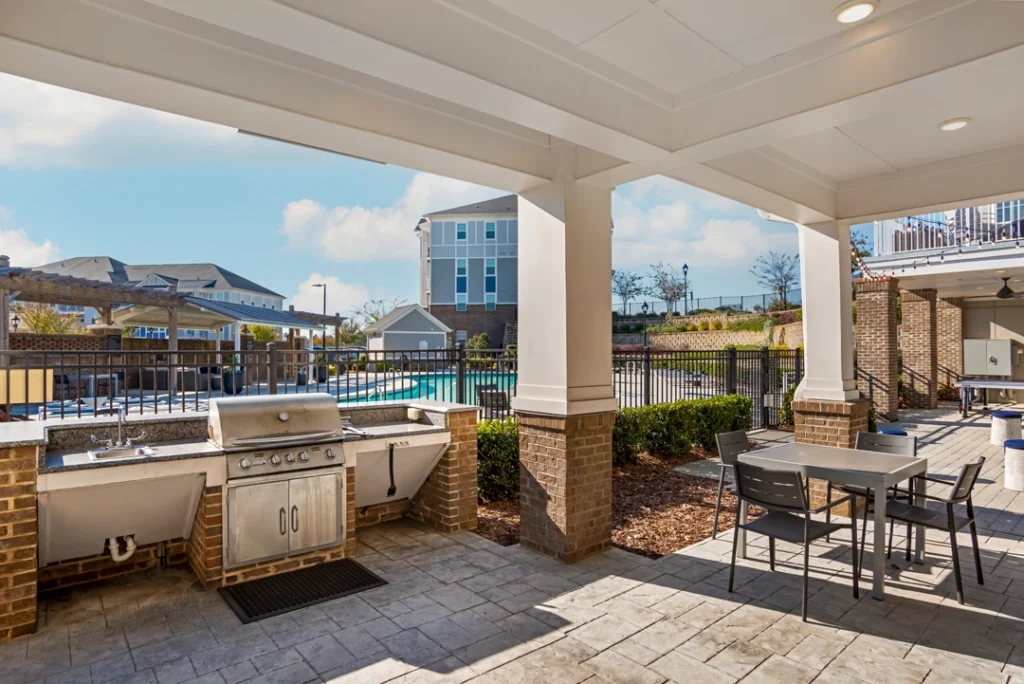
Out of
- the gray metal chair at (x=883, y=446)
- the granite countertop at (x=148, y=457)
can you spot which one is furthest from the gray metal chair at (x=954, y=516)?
the granite countertop at (x=148, y=457)

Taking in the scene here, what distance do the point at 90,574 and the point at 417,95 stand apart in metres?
3.83

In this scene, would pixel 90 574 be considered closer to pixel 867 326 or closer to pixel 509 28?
pixel 509 28

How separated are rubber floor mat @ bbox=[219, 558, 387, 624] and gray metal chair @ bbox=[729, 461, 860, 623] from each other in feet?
8.34

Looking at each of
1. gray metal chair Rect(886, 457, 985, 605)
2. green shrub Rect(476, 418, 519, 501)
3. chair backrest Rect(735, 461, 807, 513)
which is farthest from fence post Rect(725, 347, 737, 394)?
chair backrest Rect(735, 461, 807, 513)

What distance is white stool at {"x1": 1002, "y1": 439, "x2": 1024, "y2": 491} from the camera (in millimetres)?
6137

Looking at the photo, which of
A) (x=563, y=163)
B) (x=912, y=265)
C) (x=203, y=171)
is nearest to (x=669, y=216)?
(x=203, y=171)

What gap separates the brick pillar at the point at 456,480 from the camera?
4.87 metres

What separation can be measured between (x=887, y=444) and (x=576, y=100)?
397cm

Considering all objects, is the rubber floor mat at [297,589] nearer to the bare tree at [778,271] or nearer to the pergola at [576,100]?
the pergola at [576,100]

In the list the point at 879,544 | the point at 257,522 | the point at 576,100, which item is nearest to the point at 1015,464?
the point at 879,544

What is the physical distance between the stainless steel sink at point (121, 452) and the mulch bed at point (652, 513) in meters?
2.63

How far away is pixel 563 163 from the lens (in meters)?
4.23

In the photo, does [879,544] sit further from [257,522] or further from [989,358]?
[989,358]

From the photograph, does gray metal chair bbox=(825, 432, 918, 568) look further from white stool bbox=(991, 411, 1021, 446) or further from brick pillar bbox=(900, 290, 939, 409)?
brick pillar bbox=(900, 290, 939, 409)
